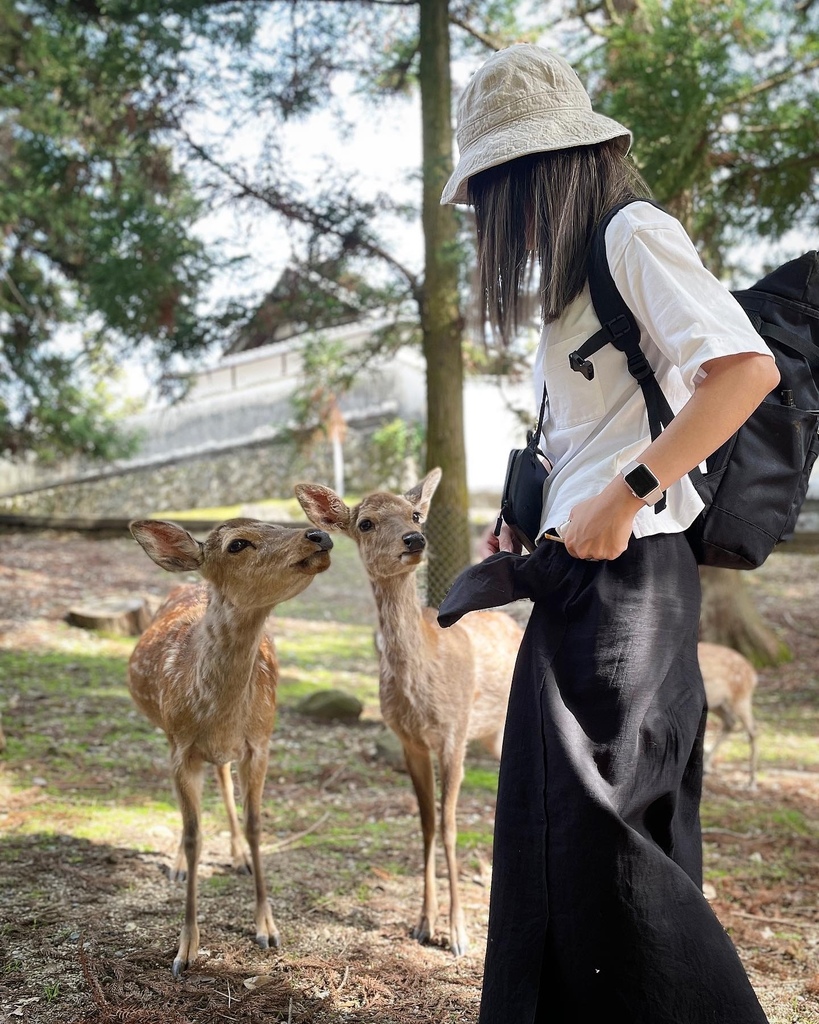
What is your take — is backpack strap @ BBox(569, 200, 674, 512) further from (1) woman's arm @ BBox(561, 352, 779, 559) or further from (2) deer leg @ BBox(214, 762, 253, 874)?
(2) deer leg @ BBox(214, 762, 253, 874)

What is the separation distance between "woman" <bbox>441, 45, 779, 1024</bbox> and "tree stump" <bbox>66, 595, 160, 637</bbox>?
23.1ft

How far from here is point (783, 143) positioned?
693 cm

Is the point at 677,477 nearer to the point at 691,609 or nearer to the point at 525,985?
the point at 691,609

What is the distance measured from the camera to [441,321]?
7605 mm

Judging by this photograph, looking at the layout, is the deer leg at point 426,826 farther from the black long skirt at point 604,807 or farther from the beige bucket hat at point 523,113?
the beige bucket hat at point 523,113

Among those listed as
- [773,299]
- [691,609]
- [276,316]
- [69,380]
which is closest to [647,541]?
[691,609]

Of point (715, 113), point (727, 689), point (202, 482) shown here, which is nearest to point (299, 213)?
point (715, 113)

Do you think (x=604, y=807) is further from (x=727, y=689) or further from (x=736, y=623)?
(x=736, y=623)

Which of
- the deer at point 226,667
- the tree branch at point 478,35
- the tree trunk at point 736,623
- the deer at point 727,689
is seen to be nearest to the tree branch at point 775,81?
the tree branch at point 478,35

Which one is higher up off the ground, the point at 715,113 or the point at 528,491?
the point at 715,113

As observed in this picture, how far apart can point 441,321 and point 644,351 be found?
18.8 ft

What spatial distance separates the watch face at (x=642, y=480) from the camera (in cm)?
178

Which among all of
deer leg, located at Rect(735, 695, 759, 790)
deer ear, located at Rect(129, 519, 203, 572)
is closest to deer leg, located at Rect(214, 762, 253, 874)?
deer ear, located at Rect(129, 519, 203, 572)

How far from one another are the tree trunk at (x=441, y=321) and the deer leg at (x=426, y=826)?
3539mm
